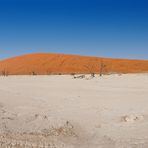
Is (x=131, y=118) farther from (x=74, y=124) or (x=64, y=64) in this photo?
(x=64, y=64)

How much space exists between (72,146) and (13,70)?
69.9 m

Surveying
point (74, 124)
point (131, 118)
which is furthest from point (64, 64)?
point (74, 124)

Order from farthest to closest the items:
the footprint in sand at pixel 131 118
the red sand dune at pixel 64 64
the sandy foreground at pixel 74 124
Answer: the red sand dune at pixel 64 64 < the footprint in sand at pixel 131 118 < the sandy foreground at pixel 74 124

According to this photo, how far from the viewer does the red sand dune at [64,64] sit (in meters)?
69.2

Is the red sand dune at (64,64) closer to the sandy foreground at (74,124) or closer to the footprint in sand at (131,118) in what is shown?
the sandy foreground at (74,124)

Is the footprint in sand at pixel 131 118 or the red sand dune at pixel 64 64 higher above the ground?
the red sand dune at pixel 64 64

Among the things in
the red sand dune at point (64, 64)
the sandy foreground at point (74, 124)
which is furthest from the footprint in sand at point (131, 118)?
the red sand dune at point (64, 64)

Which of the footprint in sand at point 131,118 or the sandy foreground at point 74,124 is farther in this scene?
the footprint in sand at point 131,118

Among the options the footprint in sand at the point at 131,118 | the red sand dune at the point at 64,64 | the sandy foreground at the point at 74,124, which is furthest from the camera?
the red sand dune at the point at 64,64

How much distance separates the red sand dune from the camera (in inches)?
2723

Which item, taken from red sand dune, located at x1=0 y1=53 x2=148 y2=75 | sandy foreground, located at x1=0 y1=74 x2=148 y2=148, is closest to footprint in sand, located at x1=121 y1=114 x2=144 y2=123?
sandy foreground, located at x1=0 y1=74 x2=148 y2=148

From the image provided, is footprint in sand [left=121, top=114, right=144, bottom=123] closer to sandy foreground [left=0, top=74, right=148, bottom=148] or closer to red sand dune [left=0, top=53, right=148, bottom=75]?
sandy foreground [left=0, top=74, right=148, bottom=148]

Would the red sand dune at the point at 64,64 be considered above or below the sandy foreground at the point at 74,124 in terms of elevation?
above

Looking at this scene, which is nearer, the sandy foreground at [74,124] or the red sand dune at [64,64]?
the sandy foreground at [74,124]
